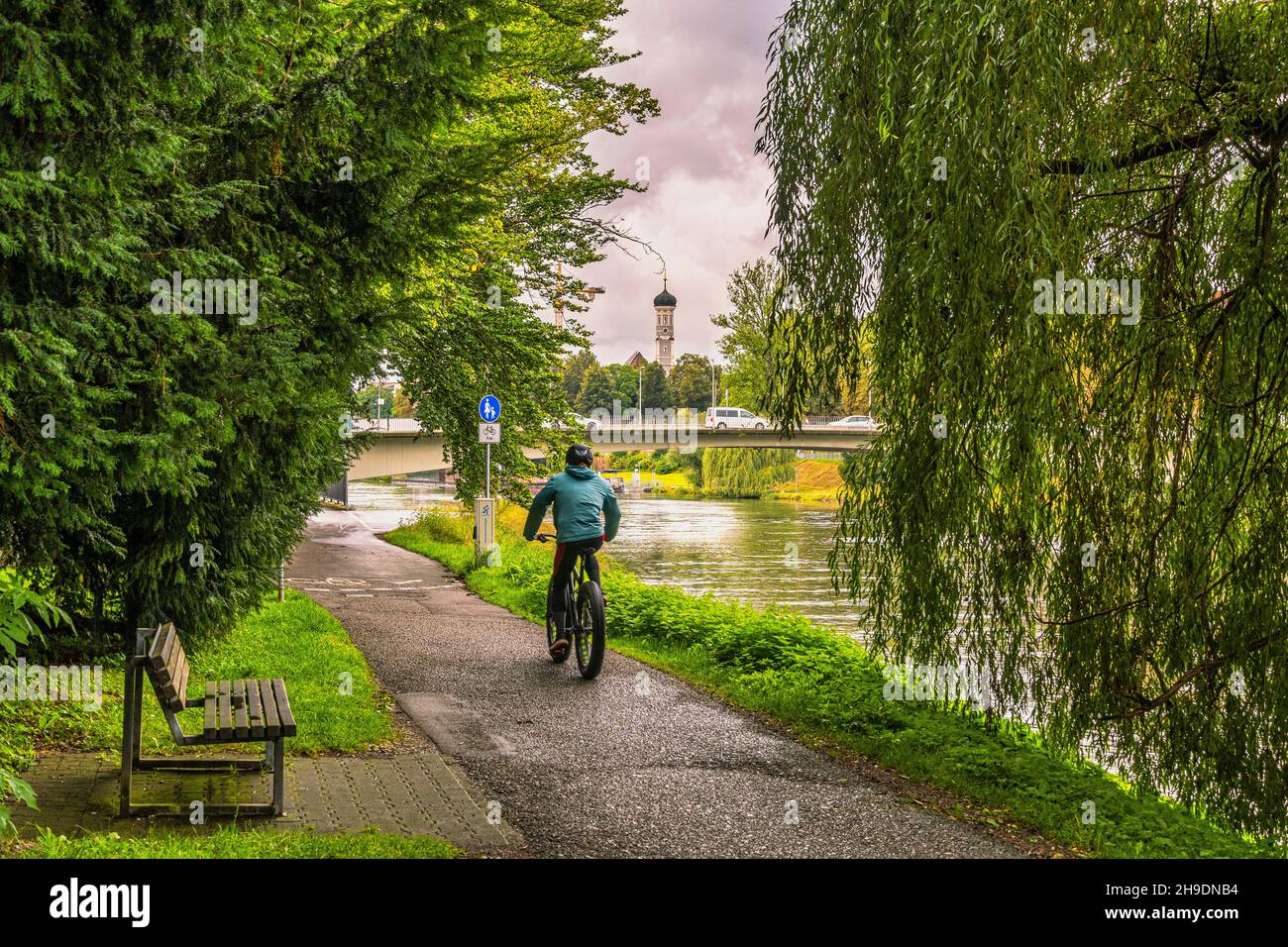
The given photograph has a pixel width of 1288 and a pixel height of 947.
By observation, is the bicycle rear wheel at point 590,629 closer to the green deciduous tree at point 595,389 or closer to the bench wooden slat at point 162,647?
the bench wooden slat at point 162,647

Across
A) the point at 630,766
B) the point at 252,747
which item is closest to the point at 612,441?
the point at 252,747

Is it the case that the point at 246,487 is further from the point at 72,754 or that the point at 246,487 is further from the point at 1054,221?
the point at 1054,221

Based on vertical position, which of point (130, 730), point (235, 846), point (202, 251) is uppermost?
point (202, 251)

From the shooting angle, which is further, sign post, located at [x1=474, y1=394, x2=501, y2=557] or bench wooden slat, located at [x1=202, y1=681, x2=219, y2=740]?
sign post, located at [x1=474, y1=394, x2=501, y2=557]

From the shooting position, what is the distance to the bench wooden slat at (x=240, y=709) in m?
5.31

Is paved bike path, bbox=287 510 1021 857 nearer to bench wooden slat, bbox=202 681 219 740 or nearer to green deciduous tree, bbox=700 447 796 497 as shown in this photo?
bench wooden slat, bbox=202 681 219 740

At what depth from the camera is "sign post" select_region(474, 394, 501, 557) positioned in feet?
57.5

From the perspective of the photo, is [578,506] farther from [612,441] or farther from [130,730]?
[612,441]

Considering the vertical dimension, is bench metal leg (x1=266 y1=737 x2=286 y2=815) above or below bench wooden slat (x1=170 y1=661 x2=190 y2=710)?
below

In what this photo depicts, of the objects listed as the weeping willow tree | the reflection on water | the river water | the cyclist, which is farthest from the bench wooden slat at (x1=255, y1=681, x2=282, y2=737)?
the reflection on water

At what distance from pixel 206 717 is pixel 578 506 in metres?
4.40

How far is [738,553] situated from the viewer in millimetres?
29281

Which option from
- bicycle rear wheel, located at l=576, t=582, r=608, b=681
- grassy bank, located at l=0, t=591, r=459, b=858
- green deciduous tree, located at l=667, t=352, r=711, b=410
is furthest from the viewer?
green deciduous tree, located at l=667, t=352, r=711, b=410

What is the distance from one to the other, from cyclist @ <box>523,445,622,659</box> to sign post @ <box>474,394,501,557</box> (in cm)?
796
